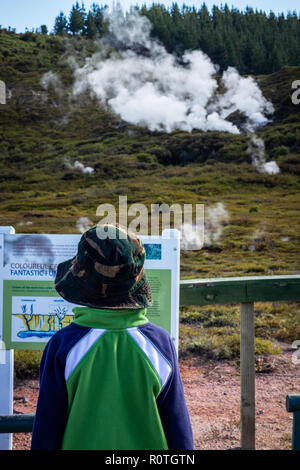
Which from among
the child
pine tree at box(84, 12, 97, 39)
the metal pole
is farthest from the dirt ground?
pine tree at box(84, 12, 97, 39)

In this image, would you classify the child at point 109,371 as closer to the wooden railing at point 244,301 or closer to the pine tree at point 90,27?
the wooden railing at point 244,301

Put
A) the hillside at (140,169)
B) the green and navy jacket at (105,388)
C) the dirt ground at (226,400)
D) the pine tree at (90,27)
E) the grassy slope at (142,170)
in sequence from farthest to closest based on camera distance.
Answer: the pine tree at (90,27) < the hillside at (140,169) < the grassy slope at (142,170) < the dirt ground at (226,400) < the green and navy jacket at (105,388)

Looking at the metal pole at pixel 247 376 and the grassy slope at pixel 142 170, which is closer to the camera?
the metal pole at pixel 247 376

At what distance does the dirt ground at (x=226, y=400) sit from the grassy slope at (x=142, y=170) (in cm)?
193

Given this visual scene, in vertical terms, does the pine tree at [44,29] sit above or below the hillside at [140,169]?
above

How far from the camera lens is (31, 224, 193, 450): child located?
4.57 ft

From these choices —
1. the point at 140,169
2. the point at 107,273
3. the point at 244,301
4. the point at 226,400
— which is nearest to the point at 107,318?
the point at 107,273

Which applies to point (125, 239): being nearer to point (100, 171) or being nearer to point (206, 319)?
point (206, 319)

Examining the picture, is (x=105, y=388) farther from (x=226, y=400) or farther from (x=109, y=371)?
(x=226, y=400)

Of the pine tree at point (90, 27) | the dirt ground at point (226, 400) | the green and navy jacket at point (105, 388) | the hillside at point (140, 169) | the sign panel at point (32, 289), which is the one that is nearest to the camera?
the green and navy jacket at point (105, 388)

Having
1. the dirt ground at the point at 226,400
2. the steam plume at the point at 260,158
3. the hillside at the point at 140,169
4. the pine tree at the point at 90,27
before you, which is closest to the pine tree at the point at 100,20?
the pine tree at the point at 90,27

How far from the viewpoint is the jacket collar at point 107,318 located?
1.45m

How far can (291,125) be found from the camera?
5431cm

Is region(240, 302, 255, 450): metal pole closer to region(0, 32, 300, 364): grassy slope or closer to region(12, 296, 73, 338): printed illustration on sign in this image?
region(12, 296, 73, 338): printed illustration on sign
